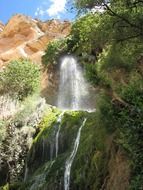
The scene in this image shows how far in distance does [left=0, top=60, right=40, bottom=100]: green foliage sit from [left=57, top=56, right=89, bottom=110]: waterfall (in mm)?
3247

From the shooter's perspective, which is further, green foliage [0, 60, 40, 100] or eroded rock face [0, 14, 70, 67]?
eroded rock face [0, 14, 70, 67]

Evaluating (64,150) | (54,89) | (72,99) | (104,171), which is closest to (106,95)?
(104,171)

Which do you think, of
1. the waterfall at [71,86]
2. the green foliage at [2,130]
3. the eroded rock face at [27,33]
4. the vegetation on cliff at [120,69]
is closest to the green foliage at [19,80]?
the waterfall at [71,86]

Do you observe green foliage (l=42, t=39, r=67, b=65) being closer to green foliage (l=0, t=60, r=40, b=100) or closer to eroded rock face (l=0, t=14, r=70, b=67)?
green foliage (l=0, t=60, r=40, b=100)

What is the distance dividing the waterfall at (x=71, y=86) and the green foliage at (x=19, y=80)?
3247mm

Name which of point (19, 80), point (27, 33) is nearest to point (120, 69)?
point (19, 80)

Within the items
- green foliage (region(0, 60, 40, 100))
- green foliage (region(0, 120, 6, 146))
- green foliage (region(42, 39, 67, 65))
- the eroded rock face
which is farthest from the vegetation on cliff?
the eroded rock face

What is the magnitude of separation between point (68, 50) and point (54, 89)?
3.26m

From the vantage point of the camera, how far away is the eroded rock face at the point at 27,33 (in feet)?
146

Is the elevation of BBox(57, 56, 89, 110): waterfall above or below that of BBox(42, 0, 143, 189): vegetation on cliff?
above

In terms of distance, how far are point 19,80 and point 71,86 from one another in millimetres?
5075

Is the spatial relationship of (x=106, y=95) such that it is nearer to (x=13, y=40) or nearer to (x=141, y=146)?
(x=141, y=146)

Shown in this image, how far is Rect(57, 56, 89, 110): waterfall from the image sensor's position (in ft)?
110

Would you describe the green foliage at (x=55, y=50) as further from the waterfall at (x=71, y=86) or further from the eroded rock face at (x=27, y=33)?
the eroded rock face at (x=27, y=33)
